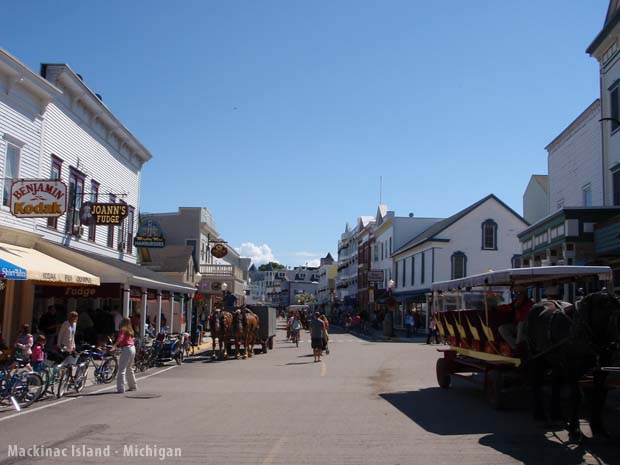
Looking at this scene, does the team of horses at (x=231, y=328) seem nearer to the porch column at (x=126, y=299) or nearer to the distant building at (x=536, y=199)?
the porch column at (x=126, y=299)

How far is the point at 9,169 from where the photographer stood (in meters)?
18.3

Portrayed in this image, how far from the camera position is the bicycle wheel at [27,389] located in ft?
39.7

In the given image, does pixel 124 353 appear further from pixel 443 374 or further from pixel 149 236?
pixel 149 236

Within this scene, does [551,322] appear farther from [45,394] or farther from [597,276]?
[45,394]

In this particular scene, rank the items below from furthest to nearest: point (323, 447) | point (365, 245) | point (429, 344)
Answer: point (365, 245), point (429, 344), point (323, 447)

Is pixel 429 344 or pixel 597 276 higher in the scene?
pixel 597 276

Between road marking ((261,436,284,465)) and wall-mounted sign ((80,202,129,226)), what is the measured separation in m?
14.3

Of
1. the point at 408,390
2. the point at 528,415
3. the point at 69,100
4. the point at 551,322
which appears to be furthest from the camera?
the point at 69,100

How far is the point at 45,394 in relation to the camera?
13.5 meters

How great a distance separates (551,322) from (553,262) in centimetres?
1389

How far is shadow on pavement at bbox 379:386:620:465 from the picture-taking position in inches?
326

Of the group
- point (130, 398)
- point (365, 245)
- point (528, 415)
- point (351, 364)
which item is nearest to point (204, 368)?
point (351, 364)

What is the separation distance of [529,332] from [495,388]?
6.06 ft

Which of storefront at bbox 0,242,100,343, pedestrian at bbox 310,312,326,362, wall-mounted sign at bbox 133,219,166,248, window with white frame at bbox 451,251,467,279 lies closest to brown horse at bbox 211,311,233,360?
pedestrian at bbox 310,312,326,362
